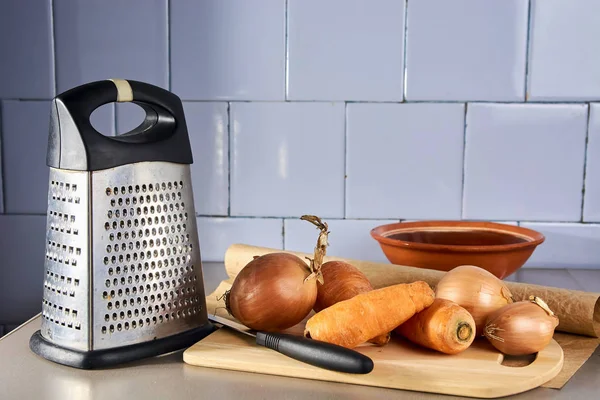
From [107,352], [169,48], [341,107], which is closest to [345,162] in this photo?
[341,107]

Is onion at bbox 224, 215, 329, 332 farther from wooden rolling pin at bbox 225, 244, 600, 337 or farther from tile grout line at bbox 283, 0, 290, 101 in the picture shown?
tile grout line at bbox 283, 0, 290, 101

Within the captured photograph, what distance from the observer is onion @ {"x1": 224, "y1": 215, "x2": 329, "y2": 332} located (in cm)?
68

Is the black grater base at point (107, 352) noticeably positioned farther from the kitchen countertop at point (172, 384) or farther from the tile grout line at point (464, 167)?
the tile grout line at point (464, 167)

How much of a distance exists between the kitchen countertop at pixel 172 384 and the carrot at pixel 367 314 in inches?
2.3

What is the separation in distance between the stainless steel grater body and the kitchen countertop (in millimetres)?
32

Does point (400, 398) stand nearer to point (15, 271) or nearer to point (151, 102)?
point (151, 102)

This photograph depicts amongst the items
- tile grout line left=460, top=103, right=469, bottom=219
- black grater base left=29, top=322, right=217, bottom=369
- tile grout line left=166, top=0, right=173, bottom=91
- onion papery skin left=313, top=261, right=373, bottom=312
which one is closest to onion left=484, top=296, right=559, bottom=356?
onion papery skin left=313, top=261, right=373, bottom=312

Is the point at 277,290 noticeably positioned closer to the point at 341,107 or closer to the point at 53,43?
the point at 341,107

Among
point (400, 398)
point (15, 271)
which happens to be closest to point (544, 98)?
point (400, 398)

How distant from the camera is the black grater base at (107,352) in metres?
0.64

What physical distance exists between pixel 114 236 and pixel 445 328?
350mm

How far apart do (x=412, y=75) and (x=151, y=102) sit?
0.57 metres

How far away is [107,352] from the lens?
646 millimetres

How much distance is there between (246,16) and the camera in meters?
1.12
